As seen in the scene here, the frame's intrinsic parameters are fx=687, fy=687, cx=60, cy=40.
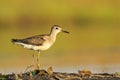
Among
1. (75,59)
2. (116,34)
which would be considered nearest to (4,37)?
(116,34)

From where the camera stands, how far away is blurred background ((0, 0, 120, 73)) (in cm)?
2149

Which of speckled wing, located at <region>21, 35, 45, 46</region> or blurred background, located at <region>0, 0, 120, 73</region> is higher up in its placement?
blurred background, located at <region>0, 0, 120, 73</region>

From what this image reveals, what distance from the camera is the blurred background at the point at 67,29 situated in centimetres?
2149

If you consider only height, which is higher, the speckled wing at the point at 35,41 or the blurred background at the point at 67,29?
the blurred background at the point at 67,29

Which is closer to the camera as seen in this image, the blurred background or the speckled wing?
the speckled wing

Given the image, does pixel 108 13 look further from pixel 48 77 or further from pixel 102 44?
pixel 48 77

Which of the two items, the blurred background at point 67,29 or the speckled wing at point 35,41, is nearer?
the speckled wing at point 35,41

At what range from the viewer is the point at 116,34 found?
94.6 feet

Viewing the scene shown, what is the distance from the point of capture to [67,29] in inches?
1239

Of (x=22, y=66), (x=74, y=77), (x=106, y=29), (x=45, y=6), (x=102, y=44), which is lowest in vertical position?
(x=74, y=77)

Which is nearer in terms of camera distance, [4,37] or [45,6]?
[4,37]

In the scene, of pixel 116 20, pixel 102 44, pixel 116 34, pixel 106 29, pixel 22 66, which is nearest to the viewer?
pixel 22 66

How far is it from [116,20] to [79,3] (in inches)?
95.4

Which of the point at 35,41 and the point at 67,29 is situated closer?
the point at 35,41
